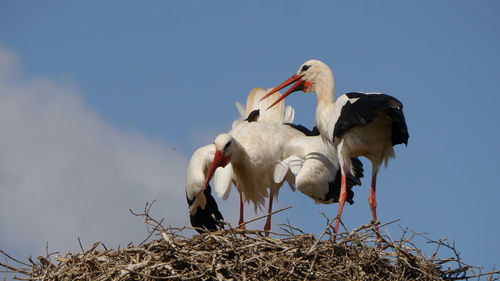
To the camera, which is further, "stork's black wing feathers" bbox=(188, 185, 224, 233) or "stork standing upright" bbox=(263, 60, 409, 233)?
"stork's black wing feathers" bbox=(188, 185, 224, 233)

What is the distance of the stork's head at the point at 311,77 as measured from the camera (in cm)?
973

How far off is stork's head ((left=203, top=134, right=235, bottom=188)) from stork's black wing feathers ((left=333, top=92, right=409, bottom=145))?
3.18 feet

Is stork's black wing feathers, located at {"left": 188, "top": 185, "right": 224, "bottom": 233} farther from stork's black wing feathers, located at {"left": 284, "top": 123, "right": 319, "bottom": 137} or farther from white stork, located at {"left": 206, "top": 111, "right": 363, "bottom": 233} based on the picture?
stork's black wing feathers, located at {"left": 284, "top": 123, "right": 319, "bottom": 137}

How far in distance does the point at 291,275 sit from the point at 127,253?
1.19 metres

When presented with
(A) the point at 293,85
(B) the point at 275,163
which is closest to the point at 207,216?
(B) the point at 275,163

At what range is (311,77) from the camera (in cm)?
982

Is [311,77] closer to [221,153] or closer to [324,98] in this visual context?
[324,98]

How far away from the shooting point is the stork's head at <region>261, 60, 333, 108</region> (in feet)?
31.9

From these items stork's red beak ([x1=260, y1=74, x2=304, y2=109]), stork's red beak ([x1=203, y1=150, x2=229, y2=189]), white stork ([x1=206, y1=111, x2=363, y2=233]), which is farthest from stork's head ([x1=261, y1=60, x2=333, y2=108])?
stork's red beak ([x1=203, y1=150, x2=229, y2=189])

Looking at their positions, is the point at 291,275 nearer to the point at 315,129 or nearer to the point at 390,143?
the point at 390,143

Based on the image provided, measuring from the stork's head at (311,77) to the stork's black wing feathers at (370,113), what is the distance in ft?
2.18

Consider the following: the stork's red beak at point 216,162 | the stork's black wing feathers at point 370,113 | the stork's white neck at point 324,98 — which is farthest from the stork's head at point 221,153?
the stork's black wing feathers at point 370,113

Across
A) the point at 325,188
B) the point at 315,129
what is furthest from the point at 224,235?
the point at 315,129

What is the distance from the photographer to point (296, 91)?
32.8 feet
